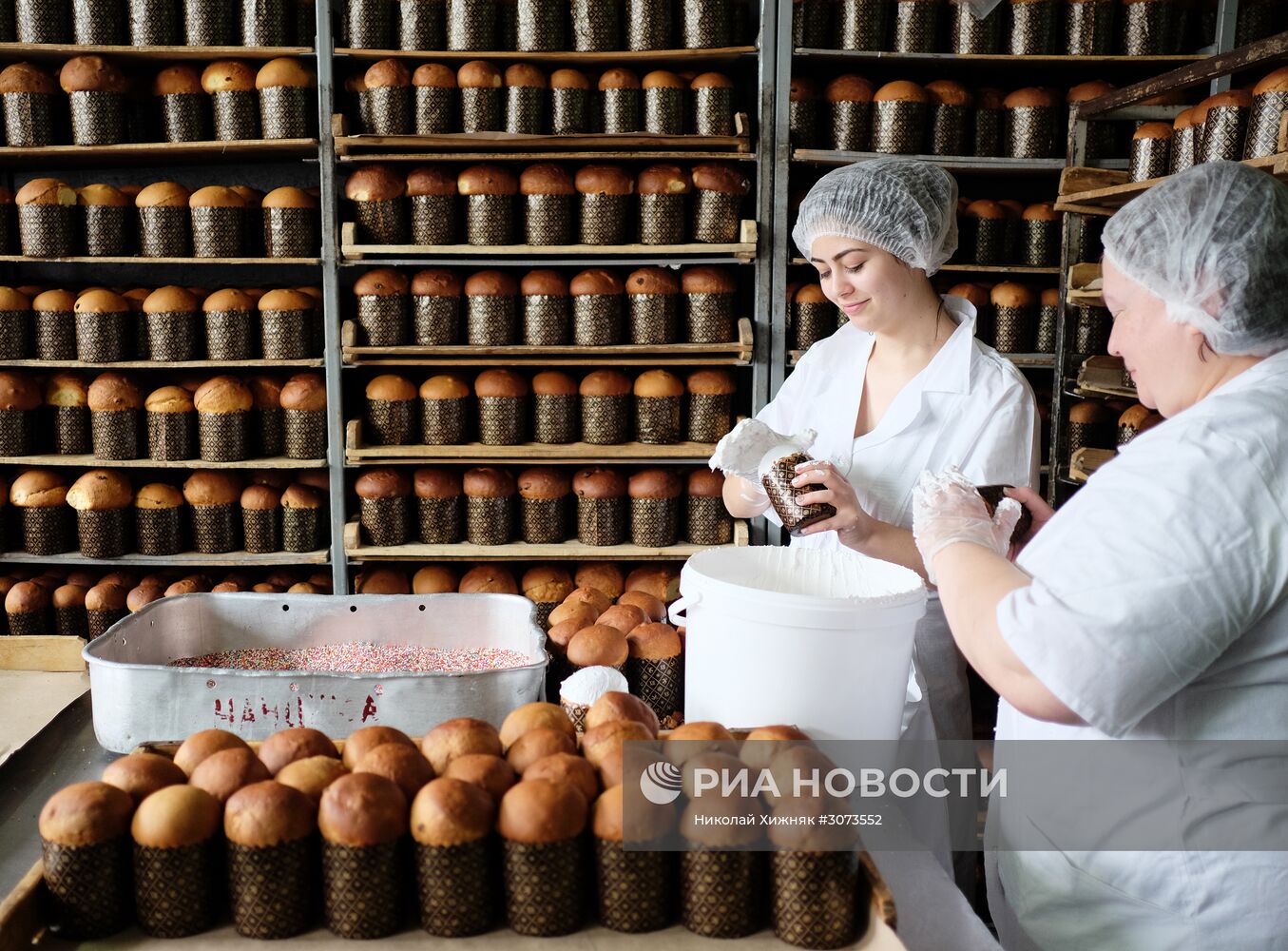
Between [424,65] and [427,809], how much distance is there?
8.52ft

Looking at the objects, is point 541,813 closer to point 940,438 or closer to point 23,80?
point 940,438

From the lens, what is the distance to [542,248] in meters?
3.11

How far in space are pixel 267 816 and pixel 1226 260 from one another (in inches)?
43.3

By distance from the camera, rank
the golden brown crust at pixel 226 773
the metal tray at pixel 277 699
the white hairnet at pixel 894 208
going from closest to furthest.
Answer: the golden brown crust at pixel 226 773 → the metal tray at pixel 277 699 → the white hairnet at pixel 894 208

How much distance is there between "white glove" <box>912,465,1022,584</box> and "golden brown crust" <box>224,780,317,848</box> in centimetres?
72

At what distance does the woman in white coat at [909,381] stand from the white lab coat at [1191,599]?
2.45ft

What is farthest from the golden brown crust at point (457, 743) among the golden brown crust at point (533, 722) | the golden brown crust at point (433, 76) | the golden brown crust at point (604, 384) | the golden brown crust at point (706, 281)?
the golden brown crust at point (433, 76)

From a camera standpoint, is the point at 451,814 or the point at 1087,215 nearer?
the point at 451,814

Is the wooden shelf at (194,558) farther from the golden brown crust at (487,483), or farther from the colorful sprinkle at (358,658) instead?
the colorful sprinkle at (358,658)

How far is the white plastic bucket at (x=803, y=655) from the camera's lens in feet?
4.10

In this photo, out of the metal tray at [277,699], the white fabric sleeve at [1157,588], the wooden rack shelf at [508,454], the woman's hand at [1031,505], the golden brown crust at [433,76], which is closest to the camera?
the white fabric sleeve at [1157,588]

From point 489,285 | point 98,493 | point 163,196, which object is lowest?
point 98,493

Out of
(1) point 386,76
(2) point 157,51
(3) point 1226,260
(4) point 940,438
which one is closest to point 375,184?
(1) point 386,76

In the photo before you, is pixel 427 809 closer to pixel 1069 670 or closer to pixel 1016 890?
pixel 1069 670
